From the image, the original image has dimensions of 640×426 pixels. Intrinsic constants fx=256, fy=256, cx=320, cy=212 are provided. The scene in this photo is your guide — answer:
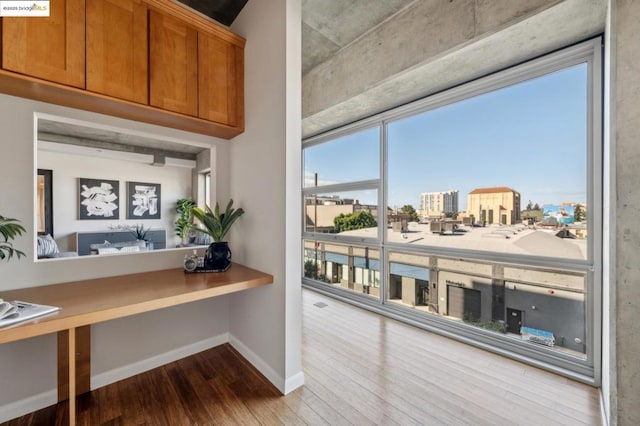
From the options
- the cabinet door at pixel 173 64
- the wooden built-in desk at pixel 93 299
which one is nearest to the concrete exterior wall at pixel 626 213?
the wooden built-in desk at pixel 93 299

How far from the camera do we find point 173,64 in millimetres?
1913

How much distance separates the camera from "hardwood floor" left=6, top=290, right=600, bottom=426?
1.59 metres

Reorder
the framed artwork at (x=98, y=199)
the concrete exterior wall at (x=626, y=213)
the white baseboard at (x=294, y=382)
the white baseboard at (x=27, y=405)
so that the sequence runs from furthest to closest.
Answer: the framed artwork at (x=98, y=199)
the white baseboard at (x=294, y=382)
the white baseboard at (x=27, y=405)
the concrete exterior wall at (x=626, y=213)

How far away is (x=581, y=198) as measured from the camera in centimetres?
204

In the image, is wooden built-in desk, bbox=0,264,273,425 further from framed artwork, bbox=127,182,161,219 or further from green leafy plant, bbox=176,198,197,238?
framed artwork, bbox=127,182,161,219

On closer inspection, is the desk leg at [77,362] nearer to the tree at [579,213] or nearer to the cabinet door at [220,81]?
the cabinet door at [220,81]

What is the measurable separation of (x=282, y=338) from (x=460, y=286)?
1923 mm

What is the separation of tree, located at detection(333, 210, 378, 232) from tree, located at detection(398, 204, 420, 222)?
1.41 ft

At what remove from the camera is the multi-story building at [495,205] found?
7.77ft

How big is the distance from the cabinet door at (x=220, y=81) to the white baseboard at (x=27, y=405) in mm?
2178

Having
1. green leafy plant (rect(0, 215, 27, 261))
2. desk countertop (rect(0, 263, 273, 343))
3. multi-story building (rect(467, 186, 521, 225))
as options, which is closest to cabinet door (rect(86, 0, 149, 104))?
green leafy plant (rect(0, 215, 27, 261))

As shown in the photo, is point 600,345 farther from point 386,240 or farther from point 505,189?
point 386,240

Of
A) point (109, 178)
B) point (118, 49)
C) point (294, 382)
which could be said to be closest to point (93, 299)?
point (294, 382)

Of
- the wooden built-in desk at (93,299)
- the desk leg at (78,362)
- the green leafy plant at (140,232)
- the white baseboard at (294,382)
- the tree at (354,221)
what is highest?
the tree at (354,221)
